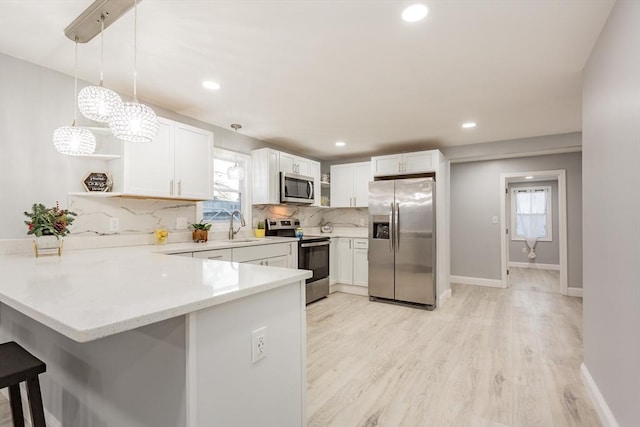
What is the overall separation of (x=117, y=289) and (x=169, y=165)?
6.78 feet

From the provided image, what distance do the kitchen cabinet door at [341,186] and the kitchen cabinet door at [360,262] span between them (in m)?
0.73

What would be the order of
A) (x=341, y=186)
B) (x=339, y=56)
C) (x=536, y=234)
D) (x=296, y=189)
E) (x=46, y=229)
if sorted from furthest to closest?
(x=536, y=234) → (x=341, y=186) → (x=296, y=189) → (x=339, y=56) → (x=46, y=229)

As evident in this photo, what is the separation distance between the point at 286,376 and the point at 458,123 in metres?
3.33

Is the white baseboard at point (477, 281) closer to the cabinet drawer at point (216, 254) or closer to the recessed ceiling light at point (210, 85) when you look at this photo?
the cabinet drawer at point (216, 254)

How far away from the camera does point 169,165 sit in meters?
2.89

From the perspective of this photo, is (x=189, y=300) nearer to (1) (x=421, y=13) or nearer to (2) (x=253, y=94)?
(1) (x=421, y=13)

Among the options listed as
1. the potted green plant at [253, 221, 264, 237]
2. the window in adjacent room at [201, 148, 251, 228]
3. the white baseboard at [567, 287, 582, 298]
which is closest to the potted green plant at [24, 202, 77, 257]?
the window in adjacent room at [201, 148, 251, 228]

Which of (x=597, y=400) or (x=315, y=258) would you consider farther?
(x=315, y=258)

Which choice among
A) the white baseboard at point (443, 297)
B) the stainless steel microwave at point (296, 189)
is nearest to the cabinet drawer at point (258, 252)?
the stainless steel microwave at point (296, 189)

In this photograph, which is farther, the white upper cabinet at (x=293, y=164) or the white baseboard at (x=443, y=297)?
the white upper cabinet at (x=293, y=164)

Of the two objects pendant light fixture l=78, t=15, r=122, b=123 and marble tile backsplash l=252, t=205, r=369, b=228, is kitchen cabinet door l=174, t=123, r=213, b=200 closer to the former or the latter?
pendant light fixture l=78, t=15, r=122, b=123

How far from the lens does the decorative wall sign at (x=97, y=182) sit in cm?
252

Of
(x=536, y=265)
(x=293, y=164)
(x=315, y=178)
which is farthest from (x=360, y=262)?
(x=536, y=265)

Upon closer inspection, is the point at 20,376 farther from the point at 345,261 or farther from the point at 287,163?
the point at 345,261
